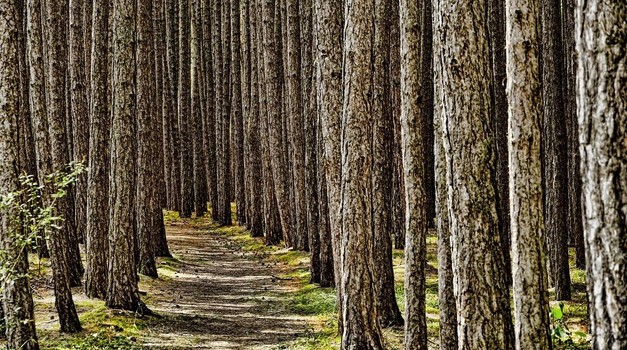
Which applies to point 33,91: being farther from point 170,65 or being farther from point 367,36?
point 170,65

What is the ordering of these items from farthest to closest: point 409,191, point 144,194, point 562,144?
1. point 144,194
2. point 562,144
3. point 409,191

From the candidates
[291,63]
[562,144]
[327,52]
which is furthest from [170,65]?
[327,52]

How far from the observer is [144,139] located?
1511 centimetres

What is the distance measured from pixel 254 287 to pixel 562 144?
709cm

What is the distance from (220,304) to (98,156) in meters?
4.08

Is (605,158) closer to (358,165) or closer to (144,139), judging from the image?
(358,165)

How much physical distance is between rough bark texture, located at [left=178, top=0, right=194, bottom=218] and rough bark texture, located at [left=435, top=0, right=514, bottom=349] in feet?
83.4

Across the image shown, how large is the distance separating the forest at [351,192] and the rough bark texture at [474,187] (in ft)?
0.05

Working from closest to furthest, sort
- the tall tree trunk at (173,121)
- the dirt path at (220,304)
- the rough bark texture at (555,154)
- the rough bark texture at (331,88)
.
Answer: the rough bark texture at (331,88)
the dirt path at (220,304)
the rough bark texture at (555,154)
the tall tree trunk at (173,121)

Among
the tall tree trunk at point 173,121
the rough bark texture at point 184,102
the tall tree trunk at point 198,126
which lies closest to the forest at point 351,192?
the rough bark texture at point 184,102

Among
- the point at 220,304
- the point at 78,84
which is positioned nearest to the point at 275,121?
the point at 220,304

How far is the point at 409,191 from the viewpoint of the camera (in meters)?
8.61

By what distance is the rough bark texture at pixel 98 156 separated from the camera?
12.0 m

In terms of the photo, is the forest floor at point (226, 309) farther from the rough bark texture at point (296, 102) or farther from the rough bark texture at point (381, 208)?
the rough bark texture at point (296, 102)
